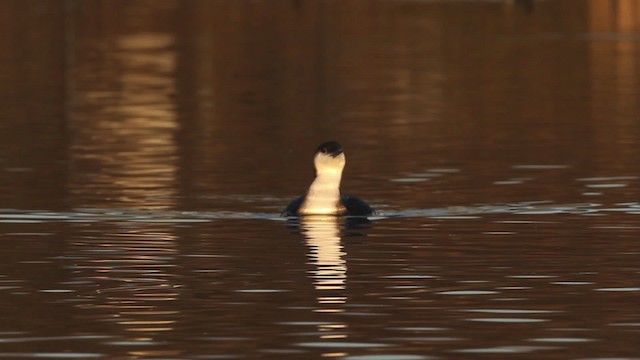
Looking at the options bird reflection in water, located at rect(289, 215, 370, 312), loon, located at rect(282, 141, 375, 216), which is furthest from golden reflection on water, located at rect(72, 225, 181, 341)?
loon, located at rect(282, 141, 375, 216)

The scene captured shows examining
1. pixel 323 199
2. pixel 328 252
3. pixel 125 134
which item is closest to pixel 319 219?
pixel 323 199

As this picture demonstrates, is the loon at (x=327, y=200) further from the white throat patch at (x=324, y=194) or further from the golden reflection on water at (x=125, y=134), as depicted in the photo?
the golden reflection on water at (x=125, y=134)

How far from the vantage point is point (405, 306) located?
67.6ft

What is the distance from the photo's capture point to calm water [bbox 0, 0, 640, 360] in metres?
19.2

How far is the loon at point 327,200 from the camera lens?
2917 centimetres

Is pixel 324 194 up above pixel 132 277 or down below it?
below

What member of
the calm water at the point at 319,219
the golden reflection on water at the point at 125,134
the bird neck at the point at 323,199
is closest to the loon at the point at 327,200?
the bird neck at the point at 323,199

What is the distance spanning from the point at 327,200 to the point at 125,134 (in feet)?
52.3

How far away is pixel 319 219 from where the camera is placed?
29.1 m

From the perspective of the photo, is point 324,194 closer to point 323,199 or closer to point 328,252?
point 323,199

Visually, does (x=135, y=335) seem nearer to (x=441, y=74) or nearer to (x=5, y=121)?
(x=5, y=121)

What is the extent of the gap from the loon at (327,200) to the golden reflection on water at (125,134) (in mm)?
2123

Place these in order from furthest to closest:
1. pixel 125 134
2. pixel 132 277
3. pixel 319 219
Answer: pixel 125 134 → pixel 319 219 → pixel 132 277

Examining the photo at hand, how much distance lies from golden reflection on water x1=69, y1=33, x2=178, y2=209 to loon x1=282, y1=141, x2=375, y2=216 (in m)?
2.12
